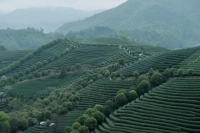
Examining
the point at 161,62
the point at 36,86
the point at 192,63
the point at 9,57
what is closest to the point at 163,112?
the point at 192,63

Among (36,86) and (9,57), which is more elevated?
(9,57)

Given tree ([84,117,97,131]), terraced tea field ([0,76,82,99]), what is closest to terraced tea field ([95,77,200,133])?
tree ([84,117,97,131])

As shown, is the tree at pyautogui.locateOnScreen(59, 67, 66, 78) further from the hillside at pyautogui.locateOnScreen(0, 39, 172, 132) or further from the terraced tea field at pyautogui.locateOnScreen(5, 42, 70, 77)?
the terraced tea field at pyautogui.locateOnScreen(5, 42, 70, 77)

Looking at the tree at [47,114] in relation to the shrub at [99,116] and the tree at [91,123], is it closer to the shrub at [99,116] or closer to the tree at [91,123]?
the shrub at [99,116]

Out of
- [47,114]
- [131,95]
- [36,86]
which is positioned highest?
[131,95]

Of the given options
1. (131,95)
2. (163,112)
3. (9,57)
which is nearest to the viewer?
(163,112)

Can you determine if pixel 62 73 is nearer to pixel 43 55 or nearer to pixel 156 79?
pixel 43 55

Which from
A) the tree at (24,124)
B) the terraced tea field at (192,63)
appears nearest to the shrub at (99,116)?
the tree at (24,124)
